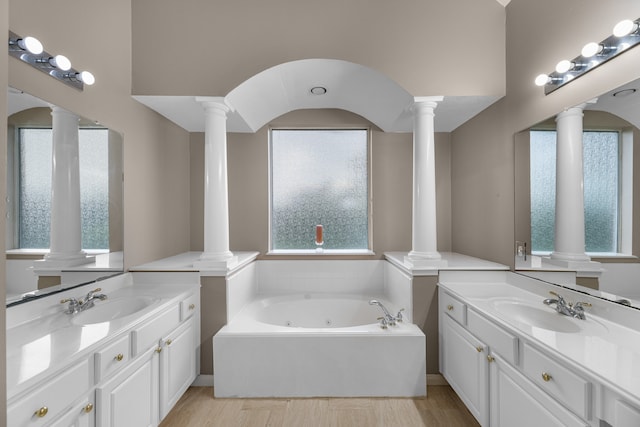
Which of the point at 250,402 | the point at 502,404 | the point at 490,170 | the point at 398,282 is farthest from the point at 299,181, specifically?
the point at 502,404

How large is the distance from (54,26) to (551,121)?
3034 millimetres

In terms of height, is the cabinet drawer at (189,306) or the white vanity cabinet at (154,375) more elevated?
the cabinet drawer at (189,306)

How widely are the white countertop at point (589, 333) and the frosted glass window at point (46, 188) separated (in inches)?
94.3

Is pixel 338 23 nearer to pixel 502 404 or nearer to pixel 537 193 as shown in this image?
pixel 537 193

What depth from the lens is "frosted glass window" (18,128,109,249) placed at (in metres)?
1.48

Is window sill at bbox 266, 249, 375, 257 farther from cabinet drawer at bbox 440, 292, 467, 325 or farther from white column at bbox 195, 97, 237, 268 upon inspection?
cabinet drawer at bbox 440, 292, 467, 325

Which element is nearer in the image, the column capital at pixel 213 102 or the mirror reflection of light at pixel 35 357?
the mirror reflection of light at pixel 35 357

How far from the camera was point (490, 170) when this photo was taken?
2.68 meters

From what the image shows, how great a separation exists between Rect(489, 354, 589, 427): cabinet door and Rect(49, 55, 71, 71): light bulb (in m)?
2.92

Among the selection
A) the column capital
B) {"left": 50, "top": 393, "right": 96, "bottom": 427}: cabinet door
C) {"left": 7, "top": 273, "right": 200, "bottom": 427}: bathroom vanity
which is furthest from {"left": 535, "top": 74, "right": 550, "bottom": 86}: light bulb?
{"left": 50, "top": 393, "right": 96, "bottom": 427}: cabinet door

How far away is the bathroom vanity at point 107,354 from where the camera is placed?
3.62 ft

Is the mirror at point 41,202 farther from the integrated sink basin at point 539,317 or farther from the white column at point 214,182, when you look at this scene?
the integrated sink basin at point 539,317

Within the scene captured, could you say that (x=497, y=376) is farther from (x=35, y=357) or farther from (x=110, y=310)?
(x=110, y=310)

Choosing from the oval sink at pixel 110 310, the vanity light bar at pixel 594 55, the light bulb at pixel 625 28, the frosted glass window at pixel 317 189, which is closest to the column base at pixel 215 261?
the oval sink at pixel 110 310
